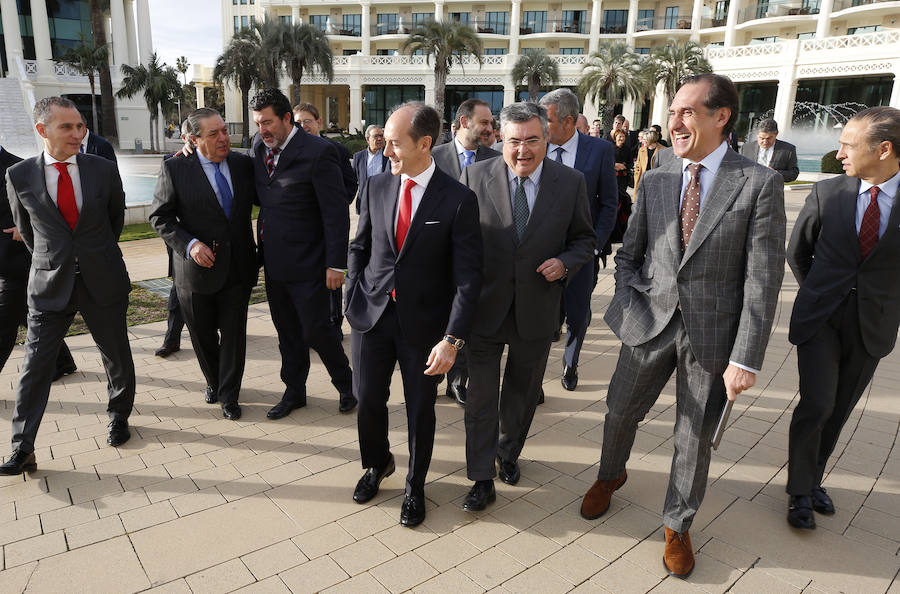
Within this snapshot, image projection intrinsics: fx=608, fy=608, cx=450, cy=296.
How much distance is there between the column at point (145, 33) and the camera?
39.5m

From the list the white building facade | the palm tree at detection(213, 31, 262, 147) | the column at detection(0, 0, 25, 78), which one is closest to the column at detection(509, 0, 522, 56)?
the white building facade

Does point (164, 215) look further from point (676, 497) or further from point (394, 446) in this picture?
point (676, 497)

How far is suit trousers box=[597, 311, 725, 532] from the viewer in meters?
2.74

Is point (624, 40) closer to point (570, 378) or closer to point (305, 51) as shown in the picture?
point (305, 51)

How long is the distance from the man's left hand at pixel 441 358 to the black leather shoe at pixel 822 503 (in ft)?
7.21

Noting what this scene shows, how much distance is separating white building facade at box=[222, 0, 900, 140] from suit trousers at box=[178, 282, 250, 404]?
39092 millimetres

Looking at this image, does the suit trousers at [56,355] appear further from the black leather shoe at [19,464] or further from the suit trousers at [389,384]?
the suit trousers at [389,384]

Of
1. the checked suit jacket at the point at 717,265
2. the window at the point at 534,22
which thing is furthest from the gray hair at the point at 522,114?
the window at the point at 534,22

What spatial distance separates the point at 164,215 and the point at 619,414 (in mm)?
3176

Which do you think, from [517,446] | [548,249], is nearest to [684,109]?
[548,249]

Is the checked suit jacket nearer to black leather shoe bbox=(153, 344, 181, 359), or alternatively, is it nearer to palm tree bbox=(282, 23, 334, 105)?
black leather shoe bbox=(153, 344, 181, 359)

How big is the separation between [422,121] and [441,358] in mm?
1115

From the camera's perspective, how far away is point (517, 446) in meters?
3.56

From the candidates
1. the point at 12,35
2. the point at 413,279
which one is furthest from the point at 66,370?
the point at 12,35
